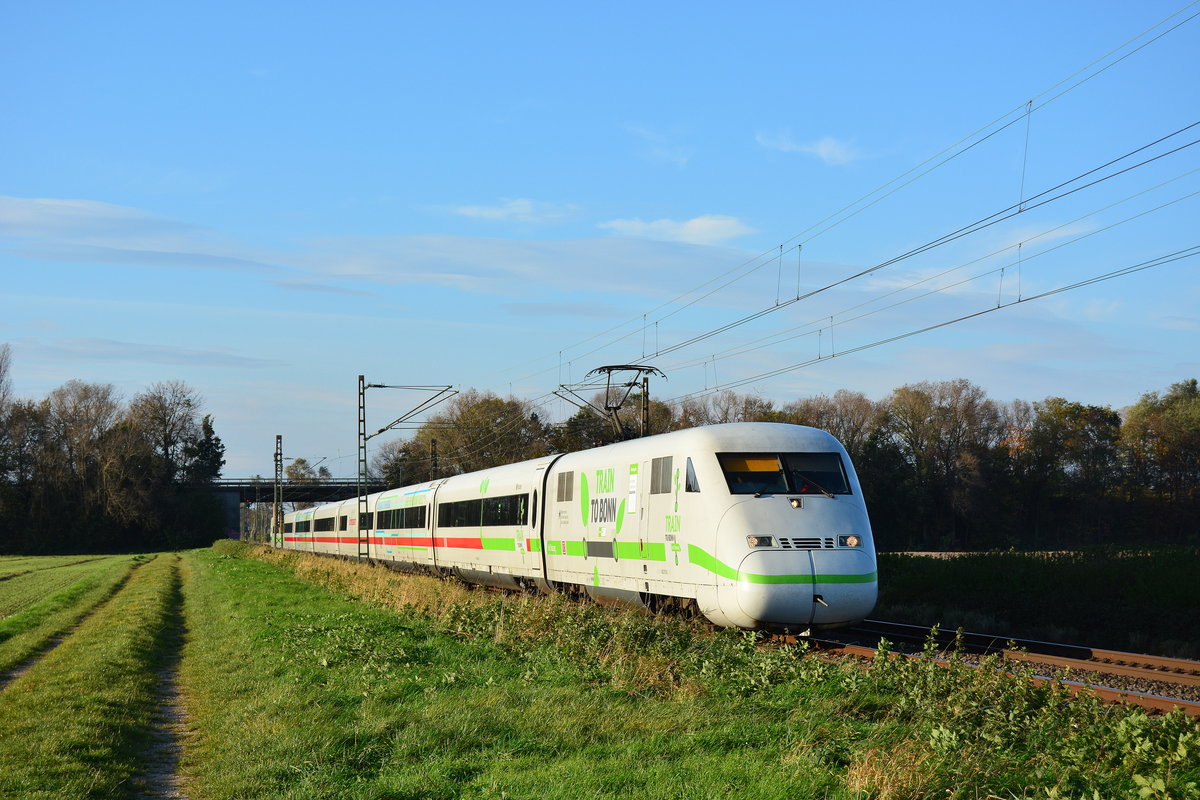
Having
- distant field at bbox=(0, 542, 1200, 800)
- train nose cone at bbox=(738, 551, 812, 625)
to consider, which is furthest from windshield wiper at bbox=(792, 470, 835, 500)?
distant field at bbox=(0, 542, 1200, 800)

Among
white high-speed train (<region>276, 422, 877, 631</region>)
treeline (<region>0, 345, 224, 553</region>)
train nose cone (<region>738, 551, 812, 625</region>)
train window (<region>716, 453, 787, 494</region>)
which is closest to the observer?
train nose cone (<region>738, 551, 812, 625</region>)

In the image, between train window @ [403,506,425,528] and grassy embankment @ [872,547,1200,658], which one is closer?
grassy embankment @ [872,547,1200,658]

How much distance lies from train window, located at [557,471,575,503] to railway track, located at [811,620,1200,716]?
6309mm

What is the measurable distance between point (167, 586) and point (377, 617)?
65.1 feet

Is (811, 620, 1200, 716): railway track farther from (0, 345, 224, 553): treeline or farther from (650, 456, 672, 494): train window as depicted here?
(0, 345, 224, 553): treeline

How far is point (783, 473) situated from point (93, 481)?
3831 inches

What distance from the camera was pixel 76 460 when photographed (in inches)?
3947

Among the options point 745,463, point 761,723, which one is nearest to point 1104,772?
point 761,723

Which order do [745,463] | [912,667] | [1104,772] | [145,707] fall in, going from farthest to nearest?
[745,463], [145,707], [912,667], [1104,772]

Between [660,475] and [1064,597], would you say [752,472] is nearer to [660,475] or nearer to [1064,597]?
[660,475]

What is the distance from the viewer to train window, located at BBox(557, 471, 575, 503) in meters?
22.5

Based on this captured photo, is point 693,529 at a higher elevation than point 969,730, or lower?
higher

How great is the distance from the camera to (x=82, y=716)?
11.2m

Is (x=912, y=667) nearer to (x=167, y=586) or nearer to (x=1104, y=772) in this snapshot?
(x=1104, y=772)
